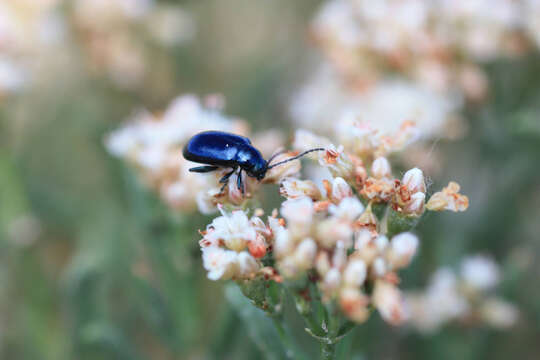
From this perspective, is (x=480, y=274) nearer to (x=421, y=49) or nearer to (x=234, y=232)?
(x=421, y=49)

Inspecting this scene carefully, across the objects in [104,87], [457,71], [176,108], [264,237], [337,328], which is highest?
[104,87]

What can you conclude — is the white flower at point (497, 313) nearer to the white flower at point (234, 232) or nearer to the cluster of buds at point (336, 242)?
the cluster of buds at point (336, 242)

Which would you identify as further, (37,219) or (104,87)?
(104,87)

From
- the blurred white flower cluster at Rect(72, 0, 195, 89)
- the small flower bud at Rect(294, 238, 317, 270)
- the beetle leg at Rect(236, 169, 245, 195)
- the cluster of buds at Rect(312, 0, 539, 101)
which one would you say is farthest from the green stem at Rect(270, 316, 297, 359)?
the blurred white flower cluster at Rect(72, 0, 195, 89)

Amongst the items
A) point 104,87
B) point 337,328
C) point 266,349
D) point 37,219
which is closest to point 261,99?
point 104,87

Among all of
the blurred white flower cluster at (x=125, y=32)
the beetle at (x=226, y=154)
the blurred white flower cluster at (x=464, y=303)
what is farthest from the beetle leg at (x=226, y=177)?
the blurred white flower cluster at (x=125, y=32)

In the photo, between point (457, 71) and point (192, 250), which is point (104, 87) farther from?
point (457, 71)

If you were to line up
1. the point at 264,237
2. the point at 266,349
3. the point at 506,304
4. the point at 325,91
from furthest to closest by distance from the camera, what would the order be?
the point at 325,91 < the point at 506,304 < the point at 266,349 < the point at 264,237
